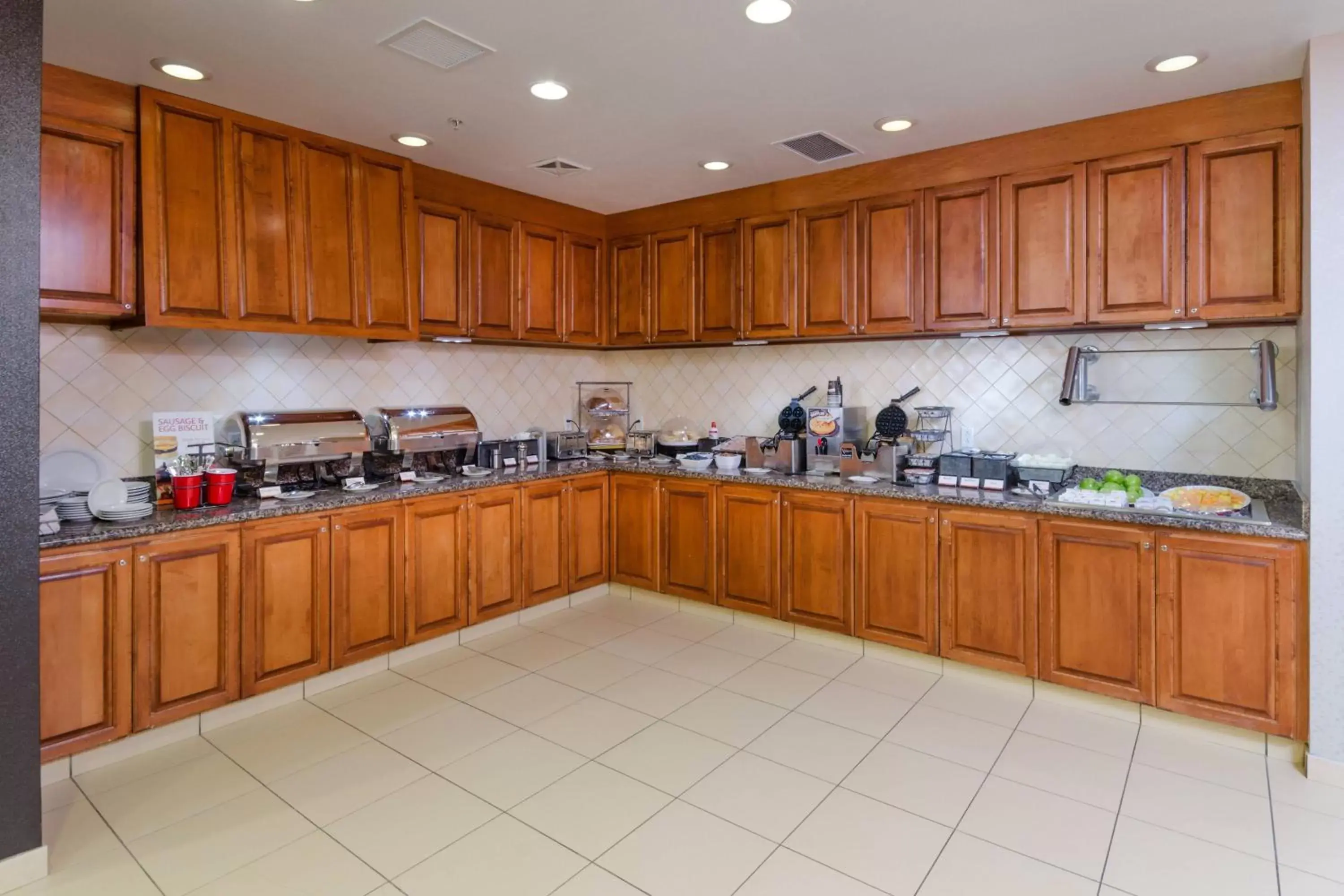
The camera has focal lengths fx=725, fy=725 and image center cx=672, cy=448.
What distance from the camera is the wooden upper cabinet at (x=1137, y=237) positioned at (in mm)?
3023

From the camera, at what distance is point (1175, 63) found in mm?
2645

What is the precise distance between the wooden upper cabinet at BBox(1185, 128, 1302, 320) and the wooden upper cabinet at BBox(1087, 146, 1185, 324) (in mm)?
48

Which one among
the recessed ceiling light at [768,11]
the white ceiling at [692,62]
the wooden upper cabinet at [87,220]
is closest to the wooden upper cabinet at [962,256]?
the white ceiling at [692,62]

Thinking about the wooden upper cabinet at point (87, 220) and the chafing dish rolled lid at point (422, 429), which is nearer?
the wooden upper cabinet at point (87, 220)

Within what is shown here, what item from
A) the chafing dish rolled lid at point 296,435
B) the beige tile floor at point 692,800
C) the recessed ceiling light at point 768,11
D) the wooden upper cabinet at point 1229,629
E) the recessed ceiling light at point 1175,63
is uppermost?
the recessed ceiling light at point 1175,63

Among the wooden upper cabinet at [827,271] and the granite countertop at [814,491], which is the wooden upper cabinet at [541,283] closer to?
the granite countertop at [814,491]

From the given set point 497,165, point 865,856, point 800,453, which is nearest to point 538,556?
point 800,453

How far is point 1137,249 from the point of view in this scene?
10.2ft

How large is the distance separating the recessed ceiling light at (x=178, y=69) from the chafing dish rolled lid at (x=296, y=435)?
1.39 meters

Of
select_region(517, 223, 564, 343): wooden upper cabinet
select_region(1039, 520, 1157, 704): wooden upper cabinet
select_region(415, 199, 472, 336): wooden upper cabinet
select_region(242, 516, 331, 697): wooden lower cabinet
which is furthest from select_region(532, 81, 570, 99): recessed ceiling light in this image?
select_region(1039, 520, 1157, 704): wooden upper cabinet

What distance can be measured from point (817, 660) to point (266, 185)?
134 inches

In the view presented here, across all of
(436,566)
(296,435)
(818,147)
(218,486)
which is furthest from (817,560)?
(218,486)

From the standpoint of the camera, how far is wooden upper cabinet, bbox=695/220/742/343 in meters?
4.35

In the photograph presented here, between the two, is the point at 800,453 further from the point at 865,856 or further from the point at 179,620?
the point at 179,620
